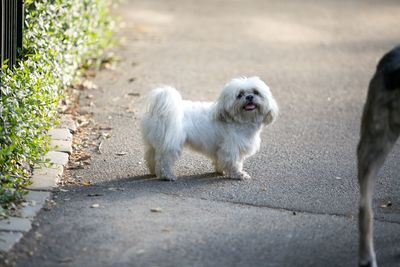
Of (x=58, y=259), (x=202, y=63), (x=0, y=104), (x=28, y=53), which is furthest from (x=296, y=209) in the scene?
(x=202, y=63)

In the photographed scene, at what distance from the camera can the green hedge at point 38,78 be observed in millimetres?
6730

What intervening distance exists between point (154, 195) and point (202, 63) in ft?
20.1

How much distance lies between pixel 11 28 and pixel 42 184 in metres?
1.88

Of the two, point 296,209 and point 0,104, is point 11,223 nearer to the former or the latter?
point 0,104

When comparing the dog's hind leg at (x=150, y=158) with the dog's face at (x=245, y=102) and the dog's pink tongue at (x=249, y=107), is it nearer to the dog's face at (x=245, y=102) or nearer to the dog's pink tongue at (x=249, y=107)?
the dog's face at (x=245, y=102)

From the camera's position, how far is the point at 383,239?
19.9 ft

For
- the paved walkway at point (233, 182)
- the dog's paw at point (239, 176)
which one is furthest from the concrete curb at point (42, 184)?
the dog's paw at point (239, 176)

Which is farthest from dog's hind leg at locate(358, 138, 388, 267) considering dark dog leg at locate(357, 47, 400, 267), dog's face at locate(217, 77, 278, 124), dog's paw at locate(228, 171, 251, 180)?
dog's paw at locate(228, 171, 251, 180)

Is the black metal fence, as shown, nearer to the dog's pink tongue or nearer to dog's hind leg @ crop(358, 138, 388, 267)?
the dog's pink tongue

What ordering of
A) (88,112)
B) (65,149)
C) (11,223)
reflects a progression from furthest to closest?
(88,112)
(65,149)
(11,223)

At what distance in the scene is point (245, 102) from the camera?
7289 mm

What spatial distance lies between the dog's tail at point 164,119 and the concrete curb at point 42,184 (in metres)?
0.92

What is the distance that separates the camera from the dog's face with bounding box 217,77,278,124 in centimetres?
729

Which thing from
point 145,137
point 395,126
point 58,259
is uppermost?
point 395,126
